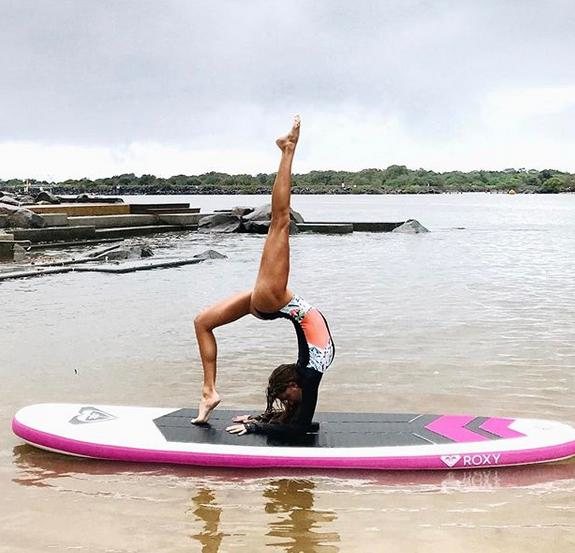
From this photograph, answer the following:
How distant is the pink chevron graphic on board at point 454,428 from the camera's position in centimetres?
605

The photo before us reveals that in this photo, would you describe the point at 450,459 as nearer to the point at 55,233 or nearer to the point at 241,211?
the point at 55,233

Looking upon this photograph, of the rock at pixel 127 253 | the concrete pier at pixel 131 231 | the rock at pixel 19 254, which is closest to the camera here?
the rock at pixel 19 254

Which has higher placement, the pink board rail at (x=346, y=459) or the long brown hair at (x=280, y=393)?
the long brown hair at (x=280, y=393)

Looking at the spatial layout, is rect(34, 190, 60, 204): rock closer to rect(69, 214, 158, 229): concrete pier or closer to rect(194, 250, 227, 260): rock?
rect(69, 214, 158, 229): concrete pier

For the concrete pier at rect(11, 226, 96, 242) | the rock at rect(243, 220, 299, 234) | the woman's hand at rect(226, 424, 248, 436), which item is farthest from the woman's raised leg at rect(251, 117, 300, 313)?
the rock at rect(243, 220, 299, 234)

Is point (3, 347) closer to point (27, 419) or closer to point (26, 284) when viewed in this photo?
point (27, 419)

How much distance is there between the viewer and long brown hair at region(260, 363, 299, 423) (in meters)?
6.18

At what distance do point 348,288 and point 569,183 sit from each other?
191 meters

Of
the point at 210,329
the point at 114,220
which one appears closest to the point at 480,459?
the point at 210,329

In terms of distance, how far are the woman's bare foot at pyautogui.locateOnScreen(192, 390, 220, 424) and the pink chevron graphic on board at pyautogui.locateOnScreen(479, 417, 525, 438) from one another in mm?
2211

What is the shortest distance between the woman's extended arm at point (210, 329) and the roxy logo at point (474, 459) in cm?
192

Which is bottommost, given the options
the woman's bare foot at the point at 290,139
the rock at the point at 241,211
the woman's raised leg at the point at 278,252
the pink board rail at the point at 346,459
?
the pink board rail at the point at 346,459

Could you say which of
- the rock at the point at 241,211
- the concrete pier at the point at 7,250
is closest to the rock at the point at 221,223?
the rock at the point at 241,211

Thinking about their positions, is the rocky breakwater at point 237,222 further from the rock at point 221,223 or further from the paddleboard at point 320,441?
the paddleboard at point 320,441
